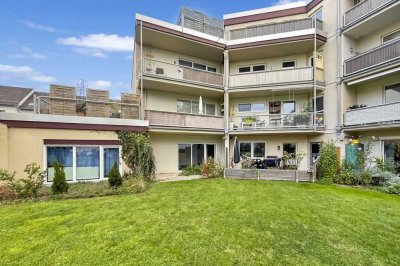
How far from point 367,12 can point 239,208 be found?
1440cm

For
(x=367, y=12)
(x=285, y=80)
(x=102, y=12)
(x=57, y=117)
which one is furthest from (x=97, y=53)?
(x=367, y=12)

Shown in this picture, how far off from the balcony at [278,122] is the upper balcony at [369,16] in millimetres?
5753

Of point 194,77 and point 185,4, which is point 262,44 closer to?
point 194,77

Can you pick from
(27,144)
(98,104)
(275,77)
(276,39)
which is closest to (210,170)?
(98,104)

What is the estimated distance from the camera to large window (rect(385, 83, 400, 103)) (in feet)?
44.5

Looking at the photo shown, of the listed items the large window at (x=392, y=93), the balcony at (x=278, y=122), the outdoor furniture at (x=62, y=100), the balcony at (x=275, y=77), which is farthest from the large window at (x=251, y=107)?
the outdoor furniture at (x=62, y=100)

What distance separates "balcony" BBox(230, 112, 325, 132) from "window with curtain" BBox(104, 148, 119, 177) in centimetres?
868

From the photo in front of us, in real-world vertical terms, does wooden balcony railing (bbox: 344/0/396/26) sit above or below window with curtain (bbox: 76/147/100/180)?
above

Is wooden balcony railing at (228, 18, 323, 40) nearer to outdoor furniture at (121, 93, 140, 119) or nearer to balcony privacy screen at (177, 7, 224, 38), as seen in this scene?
balcony privacy screen at (177, 7, 224, 38)

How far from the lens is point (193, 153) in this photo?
60.4 feet

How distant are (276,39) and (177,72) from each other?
7.56 metres

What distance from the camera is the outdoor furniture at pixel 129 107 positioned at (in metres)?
13.9

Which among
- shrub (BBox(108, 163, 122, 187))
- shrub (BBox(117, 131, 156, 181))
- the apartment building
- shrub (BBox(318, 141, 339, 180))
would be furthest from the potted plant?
shrub (BBox(318, 141, 339, 180))

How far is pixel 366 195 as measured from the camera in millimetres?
10312
